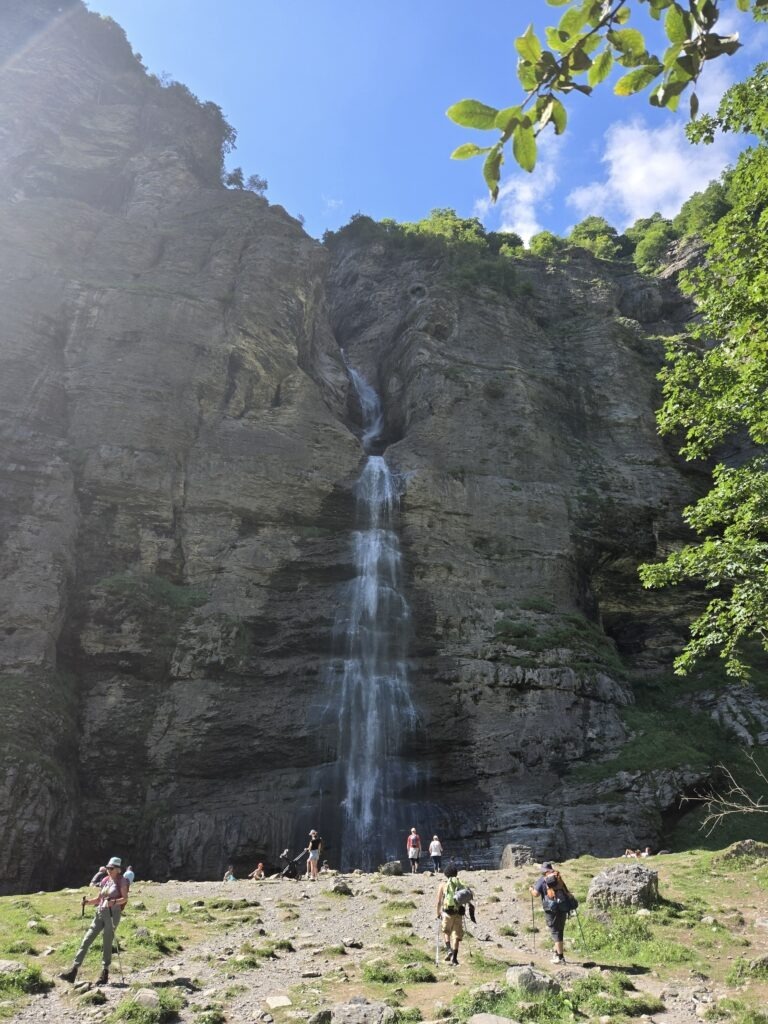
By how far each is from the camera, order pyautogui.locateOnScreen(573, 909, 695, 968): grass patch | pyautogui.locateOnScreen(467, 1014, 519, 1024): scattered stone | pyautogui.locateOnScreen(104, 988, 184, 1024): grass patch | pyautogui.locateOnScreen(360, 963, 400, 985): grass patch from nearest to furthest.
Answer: pyautogui.locateOnScreen(467, 1014, 519, 1024): scattered stone < pyautogui.locateOnScreen(104, 988, 184, 1024): grass patch < pyautogui.locateOnScreen(360, 963, 400, 985): grass patch < pyautogui.locateOnScreen(573, 909, 695, 968): grass patch

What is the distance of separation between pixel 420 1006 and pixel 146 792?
20.3m

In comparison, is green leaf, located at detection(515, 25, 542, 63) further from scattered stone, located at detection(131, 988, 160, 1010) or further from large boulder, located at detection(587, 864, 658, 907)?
large boulder, located at detection(587, 864, 658, 907)

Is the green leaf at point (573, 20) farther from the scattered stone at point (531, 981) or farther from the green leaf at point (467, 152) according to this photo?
the scattered stone at point (531, 981)

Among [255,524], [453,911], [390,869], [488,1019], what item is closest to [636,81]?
[488,1019]

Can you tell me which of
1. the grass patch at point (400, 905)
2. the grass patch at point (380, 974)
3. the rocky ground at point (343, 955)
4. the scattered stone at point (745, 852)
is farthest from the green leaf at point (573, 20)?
the scattered stone at point (745, 852)

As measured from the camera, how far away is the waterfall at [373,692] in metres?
25.2

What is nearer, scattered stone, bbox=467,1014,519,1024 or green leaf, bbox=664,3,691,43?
green leaf, bbox=664,3,691,43

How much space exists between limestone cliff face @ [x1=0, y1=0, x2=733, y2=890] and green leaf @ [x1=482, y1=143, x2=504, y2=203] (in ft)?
77.0

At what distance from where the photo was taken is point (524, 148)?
2420 millimetres

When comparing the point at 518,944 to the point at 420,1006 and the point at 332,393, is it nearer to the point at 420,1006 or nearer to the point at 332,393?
the point at 420,1006

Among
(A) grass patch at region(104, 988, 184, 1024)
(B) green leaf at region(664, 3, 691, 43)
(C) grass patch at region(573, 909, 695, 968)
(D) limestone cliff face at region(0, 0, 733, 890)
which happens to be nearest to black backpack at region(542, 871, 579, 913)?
(C) grass patch at region(573, 909, 695, 968)

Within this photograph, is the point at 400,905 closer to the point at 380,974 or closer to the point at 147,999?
the point at 380,974

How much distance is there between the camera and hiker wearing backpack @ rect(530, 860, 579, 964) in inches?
362

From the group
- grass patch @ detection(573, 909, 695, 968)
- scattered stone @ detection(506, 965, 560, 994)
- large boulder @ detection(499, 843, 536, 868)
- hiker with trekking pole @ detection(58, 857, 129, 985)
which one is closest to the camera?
scattered stone @ detection(506, 965, 560, 994)
